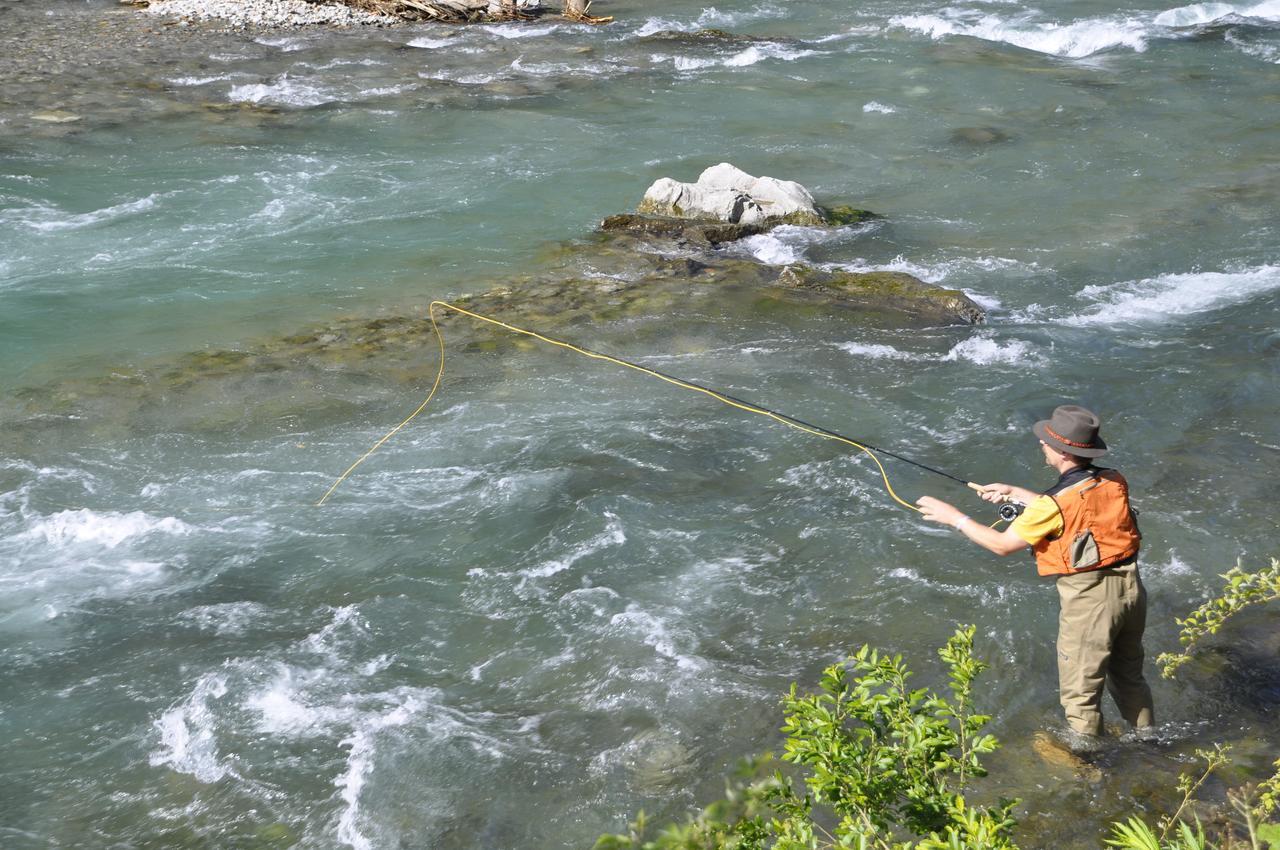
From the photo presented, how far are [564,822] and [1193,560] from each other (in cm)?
381

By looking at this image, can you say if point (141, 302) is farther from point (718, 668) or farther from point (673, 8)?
point (673, 8)

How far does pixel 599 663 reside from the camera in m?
5.91

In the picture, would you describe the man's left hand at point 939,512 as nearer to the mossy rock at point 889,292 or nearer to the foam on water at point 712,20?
the mossy rock at point 889,292

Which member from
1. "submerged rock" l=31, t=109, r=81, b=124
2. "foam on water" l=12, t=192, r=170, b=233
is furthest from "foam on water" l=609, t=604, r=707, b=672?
"submerged rock" l=31, t=109, r=81, b=124

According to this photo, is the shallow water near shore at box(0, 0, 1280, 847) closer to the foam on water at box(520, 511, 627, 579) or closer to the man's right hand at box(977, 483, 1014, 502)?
the foam on water at box(520, 511, 627, 579)

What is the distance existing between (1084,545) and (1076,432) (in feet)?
1.48

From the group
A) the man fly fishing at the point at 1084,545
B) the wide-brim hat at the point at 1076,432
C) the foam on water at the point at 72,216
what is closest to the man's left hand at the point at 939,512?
the man fly fishing at the point at 1084,545

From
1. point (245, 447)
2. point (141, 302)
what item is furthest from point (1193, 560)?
point (141, 302)

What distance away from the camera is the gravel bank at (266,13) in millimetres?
21656

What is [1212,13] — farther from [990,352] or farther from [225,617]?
[225,617]

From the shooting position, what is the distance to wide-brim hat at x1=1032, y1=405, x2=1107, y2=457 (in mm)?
4551

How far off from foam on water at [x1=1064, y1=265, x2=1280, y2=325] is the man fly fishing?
5551mm

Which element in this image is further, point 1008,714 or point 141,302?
point 141,302

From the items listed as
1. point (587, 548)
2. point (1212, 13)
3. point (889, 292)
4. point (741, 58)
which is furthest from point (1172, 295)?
point (1212, 13)
